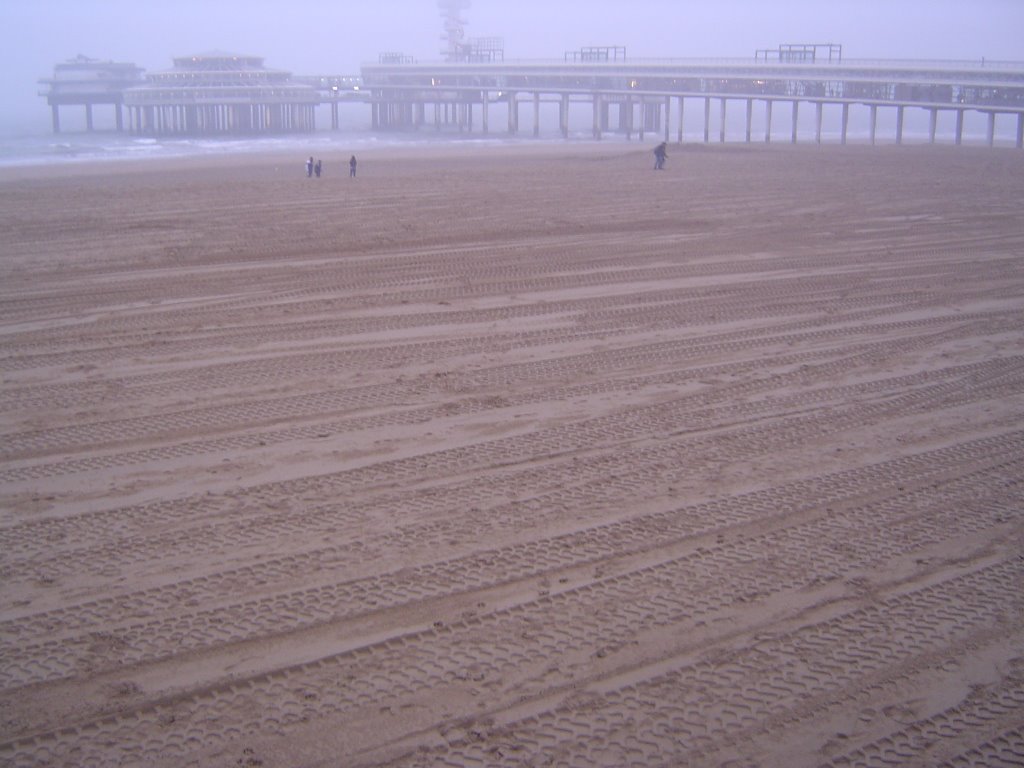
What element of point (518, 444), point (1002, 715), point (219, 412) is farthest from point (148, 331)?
point (1002, 715)

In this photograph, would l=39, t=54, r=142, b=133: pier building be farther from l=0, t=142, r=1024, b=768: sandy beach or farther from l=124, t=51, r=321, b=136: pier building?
l=0, t=142, r=1024, b=768: sandy beach

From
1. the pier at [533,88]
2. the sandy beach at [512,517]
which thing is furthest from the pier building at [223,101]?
the sandy beach at [512,517]

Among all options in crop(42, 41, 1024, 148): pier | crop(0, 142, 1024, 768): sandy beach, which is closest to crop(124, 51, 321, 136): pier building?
crop(42, 41, 1024, 148): pier

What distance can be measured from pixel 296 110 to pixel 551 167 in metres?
45.4

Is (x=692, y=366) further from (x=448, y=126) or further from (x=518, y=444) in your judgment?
(x=448, y=126)

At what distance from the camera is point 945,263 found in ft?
36.5

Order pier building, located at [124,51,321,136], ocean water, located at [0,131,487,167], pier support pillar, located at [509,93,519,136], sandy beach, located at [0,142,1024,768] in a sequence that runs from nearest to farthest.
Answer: sandy beach, located at [0,142,1024,768] → ocean water, located at [0,131,487,167] → pier building, located at [124,51,321,136] → pier support pillar, located at [509,93,519,136]

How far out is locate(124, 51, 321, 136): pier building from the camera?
64.9m

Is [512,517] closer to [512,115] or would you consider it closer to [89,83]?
[512,115]

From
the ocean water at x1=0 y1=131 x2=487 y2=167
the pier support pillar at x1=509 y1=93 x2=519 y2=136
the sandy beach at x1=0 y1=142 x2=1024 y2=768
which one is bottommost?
the sandy beach at x1=0 y1=142 x2=1024 y2=768

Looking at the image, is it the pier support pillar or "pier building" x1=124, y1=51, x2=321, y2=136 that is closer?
"pier building" x1=124, y1=51, x2=321, y2=136

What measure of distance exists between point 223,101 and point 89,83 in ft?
40.8

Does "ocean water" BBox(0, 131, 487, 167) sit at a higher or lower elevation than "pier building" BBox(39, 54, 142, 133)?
lower

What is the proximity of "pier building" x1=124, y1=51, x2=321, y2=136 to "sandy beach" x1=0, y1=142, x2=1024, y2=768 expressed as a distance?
5842 centimetres
